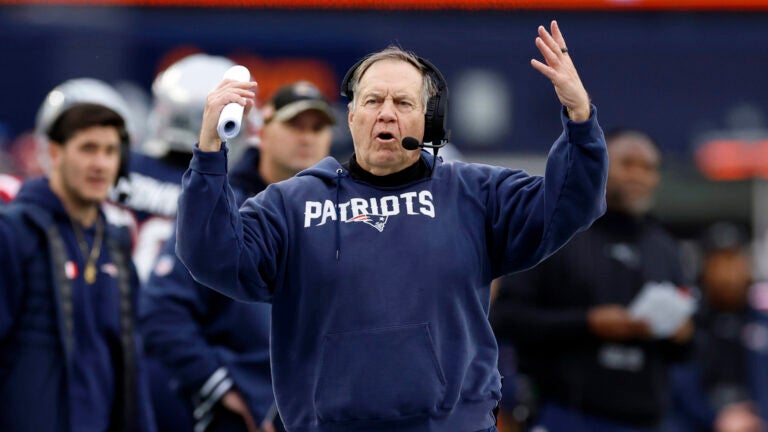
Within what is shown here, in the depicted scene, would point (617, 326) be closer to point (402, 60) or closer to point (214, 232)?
point (402, 60)

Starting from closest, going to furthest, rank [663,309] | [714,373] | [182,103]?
1. [663,309]
2. [182,103]
3. [714,373]

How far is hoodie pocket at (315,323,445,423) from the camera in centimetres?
323

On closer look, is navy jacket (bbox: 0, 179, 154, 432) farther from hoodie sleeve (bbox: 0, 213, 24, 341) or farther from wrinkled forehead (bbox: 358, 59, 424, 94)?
wrinkled forehead (bbox: 358, 59, 424, 94)

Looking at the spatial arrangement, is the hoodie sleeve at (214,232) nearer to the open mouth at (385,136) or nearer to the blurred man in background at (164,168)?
the open mouth at (385,136)

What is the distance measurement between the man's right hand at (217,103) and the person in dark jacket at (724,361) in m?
4.48

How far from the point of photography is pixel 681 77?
40.2 feet

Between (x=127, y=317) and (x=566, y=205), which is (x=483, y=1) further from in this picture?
(x=566, y=205)

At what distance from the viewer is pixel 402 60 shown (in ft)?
11.3

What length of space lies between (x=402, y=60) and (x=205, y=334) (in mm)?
1634

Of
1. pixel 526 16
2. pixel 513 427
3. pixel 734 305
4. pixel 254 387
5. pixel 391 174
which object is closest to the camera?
pixel 391 174

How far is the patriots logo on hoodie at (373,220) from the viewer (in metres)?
3.34

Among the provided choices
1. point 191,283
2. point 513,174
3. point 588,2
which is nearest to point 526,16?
point 588,2

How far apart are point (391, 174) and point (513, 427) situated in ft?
8.30

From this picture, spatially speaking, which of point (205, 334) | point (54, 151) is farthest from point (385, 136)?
point (54, 151)
